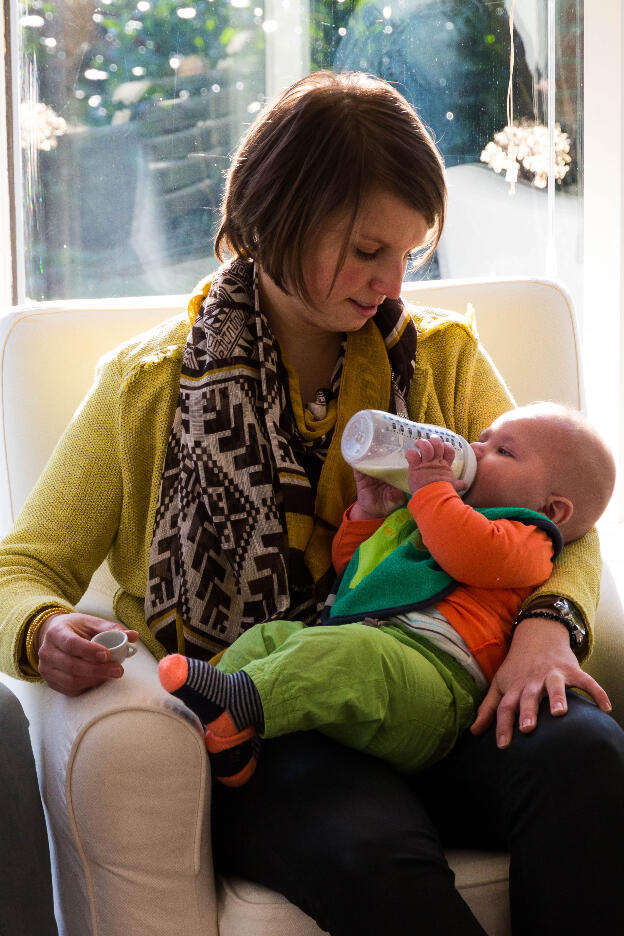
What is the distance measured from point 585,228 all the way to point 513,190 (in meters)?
0.21

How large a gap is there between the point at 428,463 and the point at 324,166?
0.40m

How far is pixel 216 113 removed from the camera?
99.1 inches

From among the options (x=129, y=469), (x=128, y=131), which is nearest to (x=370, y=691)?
(x=129, y=469)

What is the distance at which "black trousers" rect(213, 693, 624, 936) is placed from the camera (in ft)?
3.16

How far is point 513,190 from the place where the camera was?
8.70 ft

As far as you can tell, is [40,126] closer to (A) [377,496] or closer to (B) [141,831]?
(A) [377,496]

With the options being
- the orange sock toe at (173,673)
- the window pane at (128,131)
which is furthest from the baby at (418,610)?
the window pane at (128,131)

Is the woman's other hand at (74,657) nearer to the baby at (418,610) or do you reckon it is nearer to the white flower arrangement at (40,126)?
the baby at (418,610)

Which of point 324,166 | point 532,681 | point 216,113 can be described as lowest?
point 532,681

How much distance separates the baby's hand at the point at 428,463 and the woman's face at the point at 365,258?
23 centimetres

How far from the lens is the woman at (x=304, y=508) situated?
101 centimetres

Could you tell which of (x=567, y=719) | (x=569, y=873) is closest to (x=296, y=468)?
(x=567, y=719)

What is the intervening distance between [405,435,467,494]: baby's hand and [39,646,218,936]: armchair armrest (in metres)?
0.38

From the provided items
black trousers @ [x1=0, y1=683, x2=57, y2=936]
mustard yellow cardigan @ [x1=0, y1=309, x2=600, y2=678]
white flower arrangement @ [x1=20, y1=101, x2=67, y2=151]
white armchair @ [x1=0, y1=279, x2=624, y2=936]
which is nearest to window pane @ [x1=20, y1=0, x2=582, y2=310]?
white flower arrangement @ [x1=20, y1=101, x2=67, y2=151]
